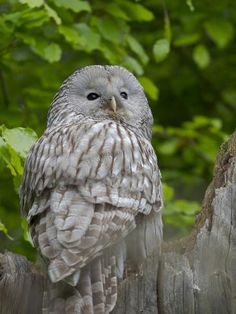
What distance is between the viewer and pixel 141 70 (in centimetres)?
823

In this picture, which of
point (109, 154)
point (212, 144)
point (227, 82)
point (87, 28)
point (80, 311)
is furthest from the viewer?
point (227, 82)

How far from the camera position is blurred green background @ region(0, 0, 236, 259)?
7.73 meters

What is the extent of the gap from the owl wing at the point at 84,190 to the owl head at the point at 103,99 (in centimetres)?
34

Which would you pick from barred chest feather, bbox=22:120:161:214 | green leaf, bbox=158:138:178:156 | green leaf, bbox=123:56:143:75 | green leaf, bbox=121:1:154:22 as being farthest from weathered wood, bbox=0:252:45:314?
green leaf, bbox=158:138:178:156

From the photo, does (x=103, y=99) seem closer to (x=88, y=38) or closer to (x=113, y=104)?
(x=113, y=104)

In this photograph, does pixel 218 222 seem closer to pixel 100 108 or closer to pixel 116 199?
pixel 116 199

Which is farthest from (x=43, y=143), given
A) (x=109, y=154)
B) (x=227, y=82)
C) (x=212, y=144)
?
(x=227, y=82)

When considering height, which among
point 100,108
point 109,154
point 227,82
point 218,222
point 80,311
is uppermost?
point 227,82

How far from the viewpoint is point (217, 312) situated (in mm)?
5480

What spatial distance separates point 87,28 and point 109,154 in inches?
74.7

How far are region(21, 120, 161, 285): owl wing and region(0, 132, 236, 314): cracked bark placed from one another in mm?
230

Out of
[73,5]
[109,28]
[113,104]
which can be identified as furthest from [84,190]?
[109,28]

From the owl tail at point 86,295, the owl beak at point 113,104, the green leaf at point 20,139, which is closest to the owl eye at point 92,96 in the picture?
the owl beak at point 113,104

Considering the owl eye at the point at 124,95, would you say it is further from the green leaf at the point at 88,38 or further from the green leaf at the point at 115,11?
the green leaf at the point at 115,11
